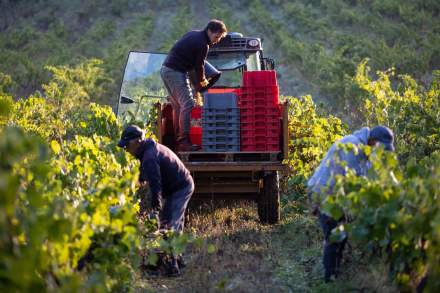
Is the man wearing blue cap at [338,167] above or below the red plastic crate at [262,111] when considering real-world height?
below

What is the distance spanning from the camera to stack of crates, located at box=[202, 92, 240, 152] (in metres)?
8.43

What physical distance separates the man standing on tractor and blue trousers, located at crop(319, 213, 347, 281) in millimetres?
2787

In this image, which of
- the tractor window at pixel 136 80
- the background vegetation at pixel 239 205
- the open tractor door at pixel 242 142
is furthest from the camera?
the tractor window at pixel 136 80

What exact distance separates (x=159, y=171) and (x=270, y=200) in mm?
2380

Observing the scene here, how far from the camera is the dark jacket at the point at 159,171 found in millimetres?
6676

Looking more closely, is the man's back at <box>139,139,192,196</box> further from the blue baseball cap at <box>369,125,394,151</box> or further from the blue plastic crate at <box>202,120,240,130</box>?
the blue baseball cap at <box>369,125,394,151</box>

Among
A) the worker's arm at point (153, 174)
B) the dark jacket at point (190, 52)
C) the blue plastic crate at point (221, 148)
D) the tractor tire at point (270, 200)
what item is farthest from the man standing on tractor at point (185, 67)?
the worker's arm at point (153, 174)

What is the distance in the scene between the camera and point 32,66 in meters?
24.3

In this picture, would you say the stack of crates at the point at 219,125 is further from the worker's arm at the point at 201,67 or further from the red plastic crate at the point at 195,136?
the worker's arm at the point at 201,67

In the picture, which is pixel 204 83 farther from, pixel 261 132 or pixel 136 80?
pixel 136 80

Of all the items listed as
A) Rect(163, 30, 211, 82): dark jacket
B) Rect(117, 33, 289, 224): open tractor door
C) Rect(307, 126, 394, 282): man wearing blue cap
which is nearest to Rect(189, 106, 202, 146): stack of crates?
Rect(117, 33, 289, 224): open tractor door

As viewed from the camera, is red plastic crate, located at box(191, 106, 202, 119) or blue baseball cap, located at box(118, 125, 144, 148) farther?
red plastic crate, located at box(191, 106, 202, 119)

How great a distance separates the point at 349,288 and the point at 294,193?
4.53 metres

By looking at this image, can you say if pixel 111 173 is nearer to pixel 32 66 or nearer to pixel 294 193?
pixel 294 193
